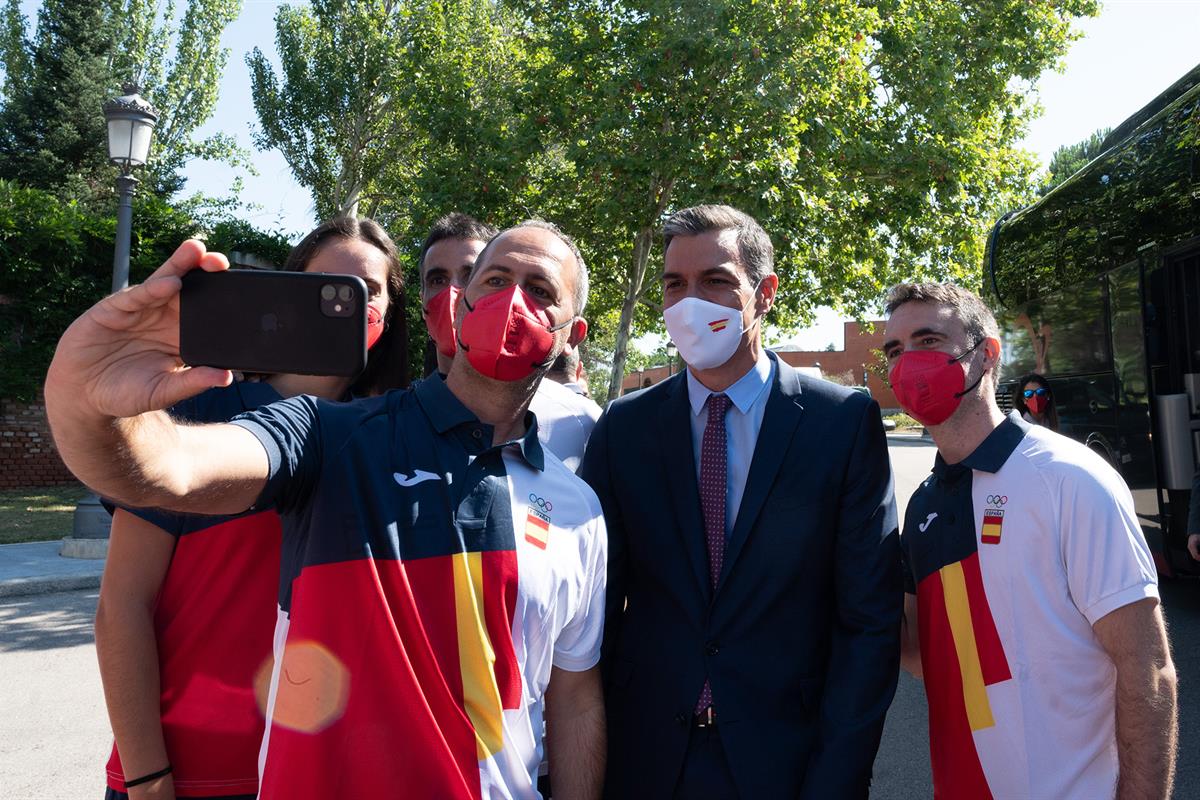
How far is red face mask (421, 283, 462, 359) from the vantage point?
2750mm

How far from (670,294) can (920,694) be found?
185 inches

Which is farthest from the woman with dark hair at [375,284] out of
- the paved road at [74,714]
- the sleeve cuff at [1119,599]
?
the paved road at [74,714]

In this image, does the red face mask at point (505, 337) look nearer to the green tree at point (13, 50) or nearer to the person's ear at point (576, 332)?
the person's ear at point (576, 332)

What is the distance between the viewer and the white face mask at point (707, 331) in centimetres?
259

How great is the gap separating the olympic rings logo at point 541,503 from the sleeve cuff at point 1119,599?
4.64ft

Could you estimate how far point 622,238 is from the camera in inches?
723

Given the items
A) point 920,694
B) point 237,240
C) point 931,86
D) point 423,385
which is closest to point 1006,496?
point 423,385

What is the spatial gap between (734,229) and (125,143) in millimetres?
9320

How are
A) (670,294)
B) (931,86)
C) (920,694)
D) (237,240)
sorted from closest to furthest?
(670,294) → (920,694) → (931,86) → (237,240)

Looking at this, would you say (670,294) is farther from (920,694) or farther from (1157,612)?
(920,694)

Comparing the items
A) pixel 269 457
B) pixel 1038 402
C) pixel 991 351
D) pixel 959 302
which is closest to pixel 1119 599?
pixel 991 351

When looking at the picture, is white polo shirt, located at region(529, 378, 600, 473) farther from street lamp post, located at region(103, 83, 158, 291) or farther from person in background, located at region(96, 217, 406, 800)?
street lamp post, located at region(103, 83, 158, 291)

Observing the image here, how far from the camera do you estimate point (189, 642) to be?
77.0 inches

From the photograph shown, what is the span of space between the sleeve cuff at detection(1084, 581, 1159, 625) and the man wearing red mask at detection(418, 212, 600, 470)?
1405 millimetres
